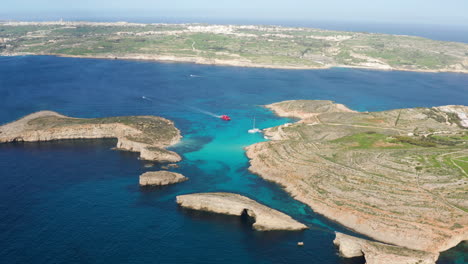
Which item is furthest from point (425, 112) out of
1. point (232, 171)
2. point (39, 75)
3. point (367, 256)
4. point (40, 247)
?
point (39, 75)

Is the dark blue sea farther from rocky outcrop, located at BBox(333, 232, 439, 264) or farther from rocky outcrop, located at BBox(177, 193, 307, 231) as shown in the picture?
rocky outcrop, located at BBox(333, 232, 439, 264)

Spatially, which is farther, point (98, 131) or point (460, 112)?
point (460, 112)

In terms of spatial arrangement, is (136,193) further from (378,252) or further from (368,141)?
(368,141)

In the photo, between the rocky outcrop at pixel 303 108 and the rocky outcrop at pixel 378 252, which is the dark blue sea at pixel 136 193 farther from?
the rocky outcrop at pixel 303 108

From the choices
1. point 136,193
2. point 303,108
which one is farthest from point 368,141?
point 136,193

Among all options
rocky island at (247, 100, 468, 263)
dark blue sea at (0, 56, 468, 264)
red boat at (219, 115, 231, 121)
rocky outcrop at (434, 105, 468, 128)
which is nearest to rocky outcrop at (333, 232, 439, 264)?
dark blue sea at (0, 56, 468, 264)
